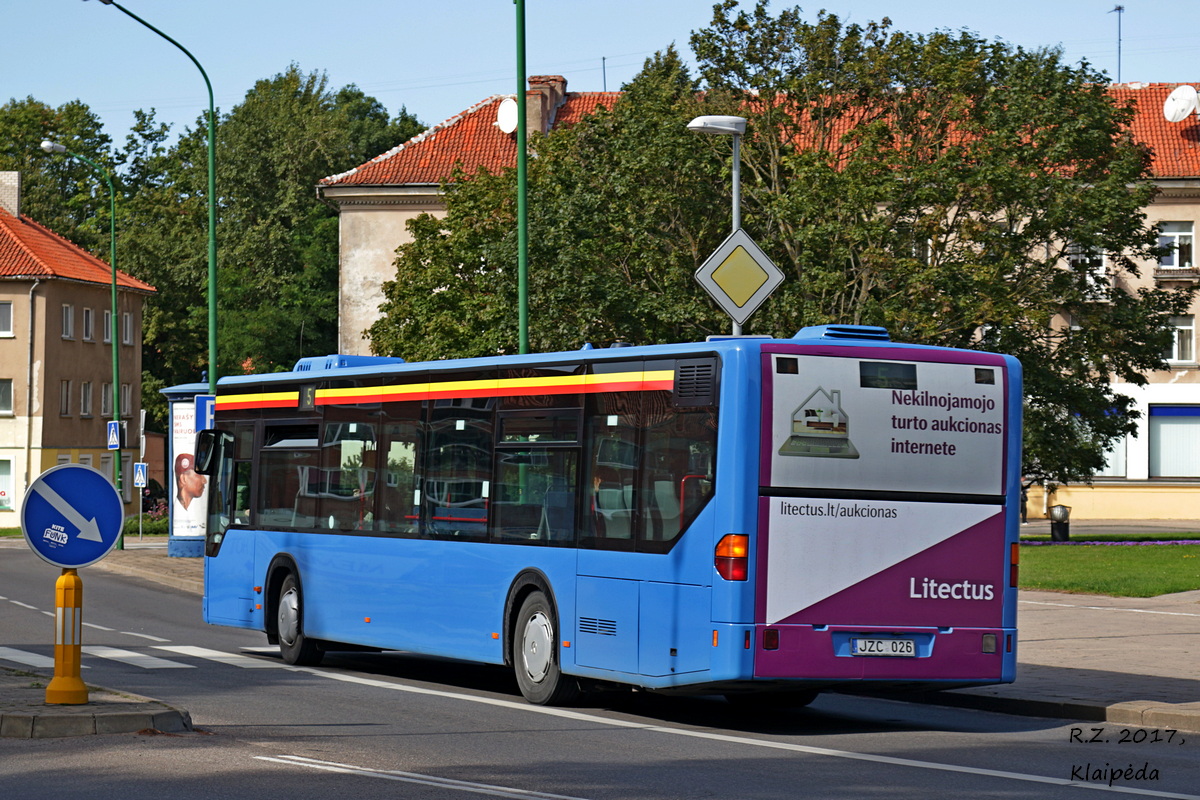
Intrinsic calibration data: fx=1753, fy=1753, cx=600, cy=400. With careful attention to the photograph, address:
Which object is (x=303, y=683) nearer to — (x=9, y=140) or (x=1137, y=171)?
(x=1137, y=171)

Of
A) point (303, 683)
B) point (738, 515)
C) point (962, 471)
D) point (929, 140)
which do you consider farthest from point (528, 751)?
point (929, 140)

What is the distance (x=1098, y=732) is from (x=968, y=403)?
7.91 ft

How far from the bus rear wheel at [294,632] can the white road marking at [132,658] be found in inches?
40.2

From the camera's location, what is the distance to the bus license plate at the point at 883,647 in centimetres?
1174

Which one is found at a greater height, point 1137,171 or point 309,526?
point 1137,171

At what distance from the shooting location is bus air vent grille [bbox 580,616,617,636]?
12305 millimetres

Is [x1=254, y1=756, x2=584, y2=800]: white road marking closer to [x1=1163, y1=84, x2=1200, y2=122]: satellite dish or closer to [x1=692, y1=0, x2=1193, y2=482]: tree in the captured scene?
[x1=692, y1=0, x2=1193, y2=482]: tree

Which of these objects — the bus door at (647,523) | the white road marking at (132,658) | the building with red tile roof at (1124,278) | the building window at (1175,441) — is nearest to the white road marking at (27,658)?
the white road marking at (132,658)

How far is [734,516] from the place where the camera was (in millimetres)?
11406

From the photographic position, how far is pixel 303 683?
14.9m

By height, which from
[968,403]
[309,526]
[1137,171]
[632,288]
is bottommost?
[309,526]

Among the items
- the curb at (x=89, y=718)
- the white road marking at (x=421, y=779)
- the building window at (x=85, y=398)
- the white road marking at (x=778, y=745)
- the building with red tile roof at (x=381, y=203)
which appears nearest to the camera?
the white road marking at (x=421, y=779)

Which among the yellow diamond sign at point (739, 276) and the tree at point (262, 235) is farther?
the tree at point (262, 235)

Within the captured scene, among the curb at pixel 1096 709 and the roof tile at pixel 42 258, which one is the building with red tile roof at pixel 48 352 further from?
the curb at pixel 1096 709
